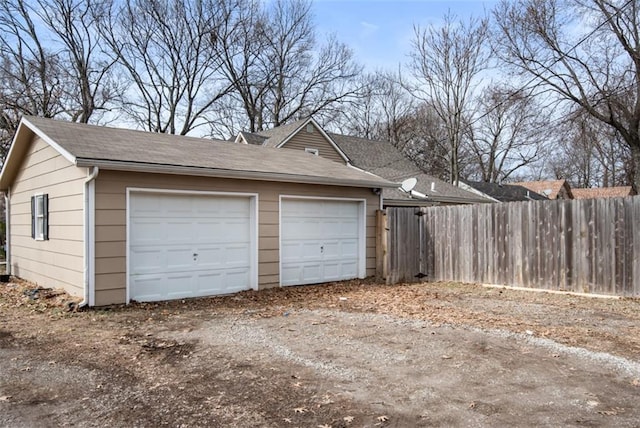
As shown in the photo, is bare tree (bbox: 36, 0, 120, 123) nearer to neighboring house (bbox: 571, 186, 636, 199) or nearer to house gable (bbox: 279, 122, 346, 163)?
house gable (bbox: 279, 122, 346, 163)

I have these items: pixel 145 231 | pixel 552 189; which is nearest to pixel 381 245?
pixel 145 231

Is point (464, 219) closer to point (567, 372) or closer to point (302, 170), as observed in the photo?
point (302, 170)

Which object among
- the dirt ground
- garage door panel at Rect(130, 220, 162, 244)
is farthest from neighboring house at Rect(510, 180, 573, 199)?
garage door panel at Rect(130, 220, 162, 244)

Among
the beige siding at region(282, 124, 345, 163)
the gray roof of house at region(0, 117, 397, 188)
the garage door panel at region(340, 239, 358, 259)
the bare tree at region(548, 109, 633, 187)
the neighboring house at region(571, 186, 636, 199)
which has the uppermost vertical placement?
the bare tree at region(548, 109, 633, 187)

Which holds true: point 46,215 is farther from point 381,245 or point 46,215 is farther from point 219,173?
point 381,245

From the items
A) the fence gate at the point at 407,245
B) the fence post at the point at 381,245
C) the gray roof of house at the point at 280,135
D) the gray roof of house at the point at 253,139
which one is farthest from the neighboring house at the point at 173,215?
the gray roof of house at the point at 253,139

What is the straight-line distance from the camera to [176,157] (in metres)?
8.91

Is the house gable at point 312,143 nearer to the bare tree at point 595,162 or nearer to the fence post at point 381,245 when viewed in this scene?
the fence post at point 381,245

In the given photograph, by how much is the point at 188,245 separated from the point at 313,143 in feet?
44.9

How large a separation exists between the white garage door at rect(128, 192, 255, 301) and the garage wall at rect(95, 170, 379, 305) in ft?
0.70

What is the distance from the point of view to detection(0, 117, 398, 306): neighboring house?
769cm

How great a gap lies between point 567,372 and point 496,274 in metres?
5.70

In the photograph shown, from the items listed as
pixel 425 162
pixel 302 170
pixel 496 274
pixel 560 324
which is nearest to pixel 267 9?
pixel 425 162

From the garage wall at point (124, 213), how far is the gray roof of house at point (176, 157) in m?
0.25
